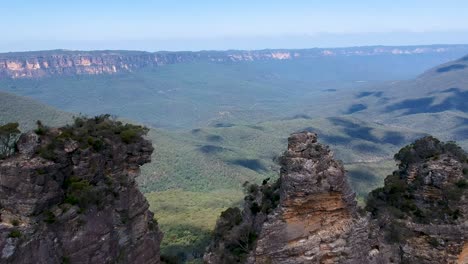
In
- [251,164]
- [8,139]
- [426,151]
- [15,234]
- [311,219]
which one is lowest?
[251,164]

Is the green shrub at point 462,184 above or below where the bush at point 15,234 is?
above

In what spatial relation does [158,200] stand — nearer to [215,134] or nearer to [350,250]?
[350,250]

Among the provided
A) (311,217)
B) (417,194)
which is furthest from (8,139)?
(417,194)

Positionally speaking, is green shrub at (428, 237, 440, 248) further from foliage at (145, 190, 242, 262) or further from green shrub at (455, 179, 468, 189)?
foliage at (145, 190, 242, 262)

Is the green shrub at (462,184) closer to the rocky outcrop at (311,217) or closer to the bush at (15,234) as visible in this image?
the rocky outcrop at (311,217)

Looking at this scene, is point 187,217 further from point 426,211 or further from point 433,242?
point 433,242

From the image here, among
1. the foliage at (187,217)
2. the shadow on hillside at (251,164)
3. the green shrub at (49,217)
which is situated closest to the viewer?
the green shrub at (49,217)

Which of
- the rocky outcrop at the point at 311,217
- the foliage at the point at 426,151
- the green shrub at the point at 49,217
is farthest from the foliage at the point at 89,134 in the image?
the foliage at the point at 426,151
